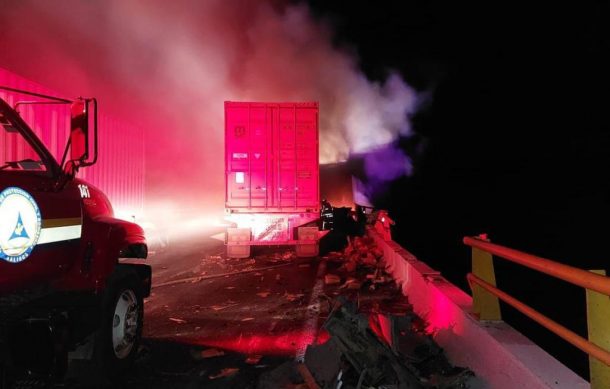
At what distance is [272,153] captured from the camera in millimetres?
11617

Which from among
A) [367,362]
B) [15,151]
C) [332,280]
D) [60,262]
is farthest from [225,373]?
[332,280]

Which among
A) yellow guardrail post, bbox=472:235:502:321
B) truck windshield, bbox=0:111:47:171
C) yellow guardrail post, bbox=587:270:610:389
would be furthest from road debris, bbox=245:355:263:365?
yellow guardrail post, bbox=587:270:610:389

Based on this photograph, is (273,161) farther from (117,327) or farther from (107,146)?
(117,327)

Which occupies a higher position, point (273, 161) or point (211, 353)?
point (273, 161)

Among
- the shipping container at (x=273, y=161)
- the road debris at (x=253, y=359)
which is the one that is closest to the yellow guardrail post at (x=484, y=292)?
the road debris at (x=253, y=359)

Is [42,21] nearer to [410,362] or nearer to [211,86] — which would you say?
[211,86]

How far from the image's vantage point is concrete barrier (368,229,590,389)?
8.36ft

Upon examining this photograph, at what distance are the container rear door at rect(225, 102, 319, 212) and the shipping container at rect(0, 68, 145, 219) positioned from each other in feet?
7.95

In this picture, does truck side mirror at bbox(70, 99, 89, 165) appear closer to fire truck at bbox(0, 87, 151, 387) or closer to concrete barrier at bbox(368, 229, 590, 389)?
fire truck at bbox(0, 87, 151, 387)

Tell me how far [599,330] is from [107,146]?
32.3ft

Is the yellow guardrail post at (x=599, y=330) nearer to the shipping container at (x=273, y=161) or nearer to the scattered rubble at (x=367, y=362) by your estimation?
the scattered rubble at (x=367, y=362)

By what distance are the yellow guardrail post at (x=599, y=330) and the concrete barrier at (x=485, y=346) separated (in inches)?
11.1

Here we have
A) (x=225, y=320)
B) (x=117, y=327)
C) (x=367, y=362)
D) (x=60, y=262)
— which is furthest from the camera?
(x=225, y=320)

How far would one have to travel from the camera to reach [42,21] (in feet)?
46.4
